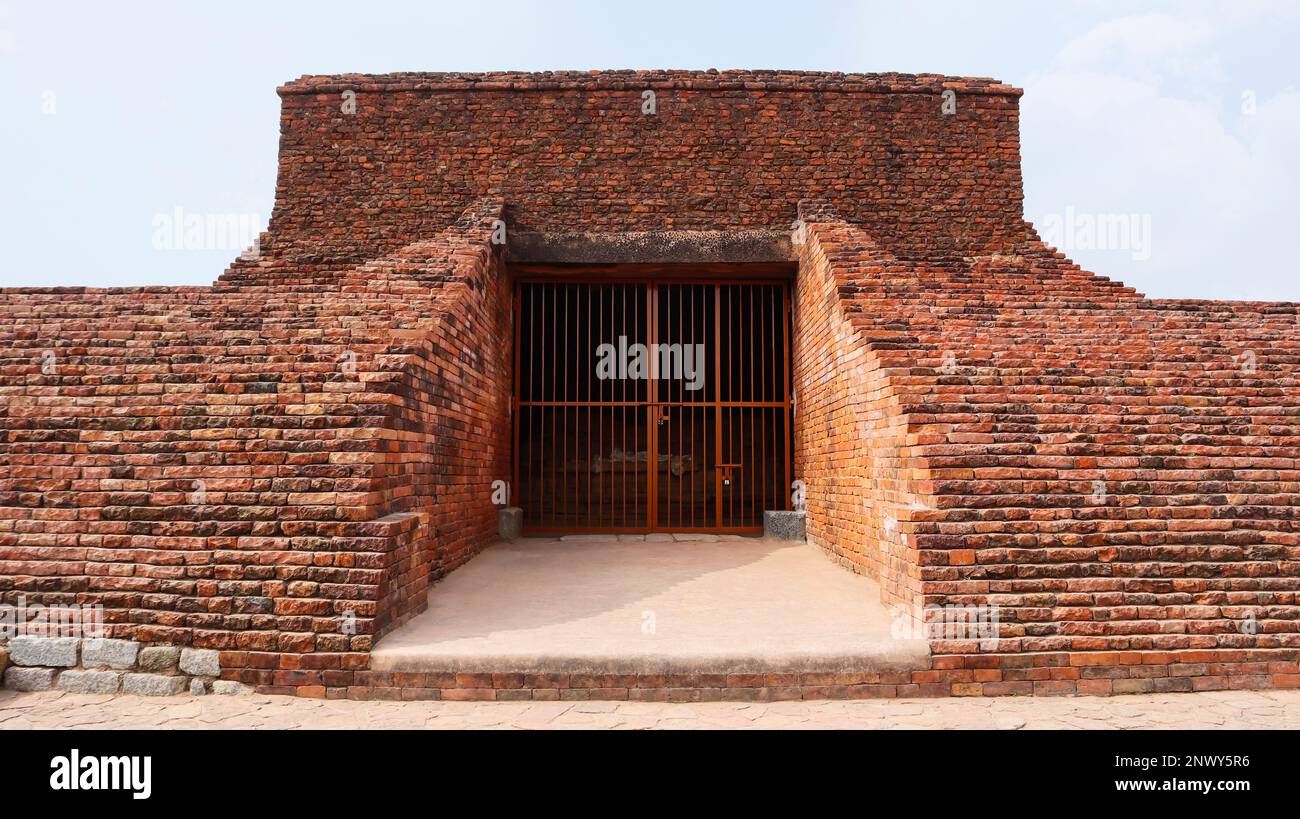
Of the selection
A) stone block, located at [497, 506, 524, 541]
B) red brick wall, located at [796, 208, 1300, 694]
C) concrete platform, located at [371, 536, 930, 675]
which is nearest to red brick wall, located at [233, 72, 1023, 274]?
red brick wall, located at [796, 208, 1300, 694]

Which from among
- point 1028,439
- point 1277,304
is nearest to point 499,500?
point 1028,439

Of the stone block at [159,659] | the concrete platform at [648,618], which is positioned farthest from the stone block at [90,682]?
the concrete platform at [648,618]

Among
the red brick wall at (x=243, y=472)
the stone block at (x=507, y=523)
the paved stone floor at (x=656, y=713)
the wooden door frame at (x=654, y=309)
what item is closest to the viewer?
the paved stone floor at (x=656, y=713)

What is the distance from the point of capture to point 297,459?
13.7 feet

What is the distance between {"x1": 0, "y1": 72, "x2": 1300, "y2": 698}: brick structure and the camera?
12.6ft

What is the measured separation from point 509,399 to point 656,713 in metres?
4.93

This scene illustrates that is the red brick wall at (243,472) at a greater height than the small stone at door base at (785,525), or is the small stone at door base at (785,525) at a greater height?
the red brick wall at (243,472)

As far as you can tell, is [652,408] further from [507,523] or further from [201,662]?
[201,662]

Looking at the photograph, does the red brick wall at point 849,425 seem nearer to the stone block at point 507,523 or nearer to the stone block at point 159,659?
the stone block at point 507,523

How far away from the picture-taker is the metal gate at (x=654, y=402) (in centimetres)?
810

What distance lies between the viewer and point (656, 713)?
348 cm

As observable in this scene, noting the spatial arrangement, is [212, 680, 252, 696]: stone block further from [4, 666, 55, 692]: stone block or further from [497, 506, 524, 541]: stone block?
[497, 506, 524, 541]: stone block

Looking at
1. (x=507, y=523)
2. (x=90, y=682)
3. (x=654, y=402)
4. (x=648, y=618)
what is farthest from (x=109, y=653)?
(x=654, y=402)

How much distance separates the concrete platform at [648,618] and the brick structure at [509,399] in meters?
0.12
